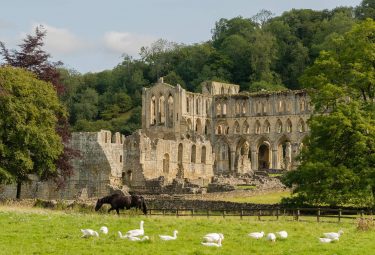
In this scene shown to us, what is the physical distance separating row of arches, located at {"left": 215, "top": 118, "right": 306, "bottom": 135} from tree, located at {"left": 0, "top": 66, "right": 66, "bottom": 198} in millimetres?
58027

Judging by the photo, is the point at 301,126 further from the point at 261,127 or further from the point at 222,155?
the point at 222,155

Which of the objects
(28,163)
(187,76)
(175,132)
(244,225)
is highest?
(187,76)

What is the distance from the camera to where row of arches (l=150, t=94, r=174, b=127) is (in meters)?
103

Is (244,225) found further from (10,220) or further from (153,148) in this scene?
(153,148)

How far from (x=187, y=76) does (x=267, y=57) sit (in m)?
17.3

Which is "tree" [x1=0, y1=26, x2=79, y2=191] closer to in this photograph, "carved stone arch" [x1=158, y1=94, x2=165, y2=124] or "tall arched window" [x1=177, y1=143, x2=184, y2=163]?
"tall arched window" [x1=177, y1=143, x2=184, y2=163]

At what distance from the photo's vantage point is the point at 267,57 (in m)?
136

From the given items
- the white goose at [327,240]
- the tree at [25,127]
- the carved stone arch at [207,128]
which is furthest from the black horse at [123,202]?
the carved stone arch at [207,128]

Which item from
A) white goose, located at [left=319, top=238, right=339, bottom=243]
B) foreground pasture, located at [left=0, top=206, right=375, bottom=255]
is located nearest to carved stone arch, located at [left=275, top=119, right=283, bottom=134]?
foreground pasture, located at [left=0, top=206, right=375, bottom=255]

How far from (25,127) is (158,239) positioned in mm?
23851

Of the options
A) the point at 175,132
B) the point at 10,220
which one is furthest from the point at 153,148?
the point at 10,220

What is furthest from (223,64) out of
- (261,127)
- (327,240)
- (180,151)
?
(327,240)

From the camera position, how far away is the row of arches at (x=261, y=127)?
10356 centimetres

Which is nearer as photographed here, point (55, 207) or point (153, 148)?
point (55, 207)
